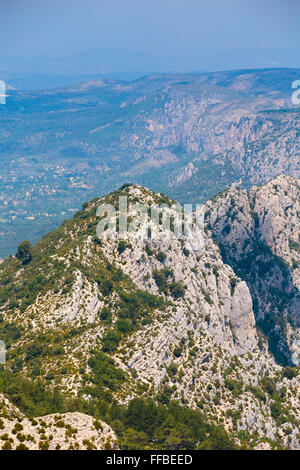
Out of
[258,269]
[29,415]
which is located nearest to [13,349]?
[29,415]

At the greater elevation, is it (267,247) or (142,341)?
(267,247)

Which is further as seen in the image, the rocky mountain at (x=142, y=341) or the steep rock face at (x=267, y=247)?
the steep rock face at (x=267, y=247)

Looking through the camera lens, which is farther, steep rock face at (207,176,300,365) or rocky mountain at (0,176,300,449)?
steep rock face at (207,176,300,365)

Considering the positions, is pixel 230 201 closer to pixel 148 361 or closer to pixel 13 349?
pixel 148 361
